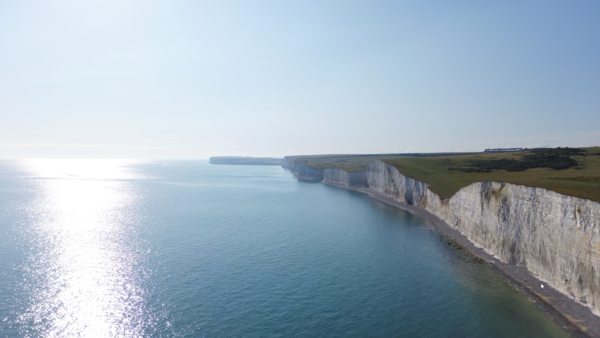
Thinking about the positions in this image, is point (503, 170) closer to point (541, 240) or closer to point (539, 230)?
point (539, 230)

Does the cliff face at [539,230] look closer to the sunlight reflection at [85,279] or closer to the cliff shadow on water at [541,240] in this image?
the cliff shadow on water at [541,240]

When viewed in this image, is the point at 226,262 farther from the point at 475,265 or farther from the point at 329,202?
the point at 329,202

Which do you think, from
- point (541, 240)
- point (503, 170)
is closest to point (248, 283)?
point (541, 240)

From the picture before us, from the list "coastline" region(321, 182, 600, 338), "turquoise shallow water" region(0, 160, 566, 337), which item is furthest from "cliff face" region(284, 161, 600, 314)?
"turquoise shallow water" region(0, 160, 566, 337)

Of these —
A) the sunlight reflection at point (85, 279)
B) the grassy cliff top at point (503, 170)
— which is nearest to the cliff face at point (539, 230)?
the grassy cliff top at point (503, 170)

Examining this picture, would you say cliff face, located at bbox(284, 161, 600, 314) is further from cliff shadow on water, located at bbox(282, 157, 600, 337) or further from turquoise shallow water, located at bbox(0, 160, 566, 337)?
turquoise shallow water, located at bbox(0, 160, 566, 337)

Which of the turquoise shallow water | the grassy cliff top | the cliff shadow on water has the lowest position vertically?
the turquoise shallow water
